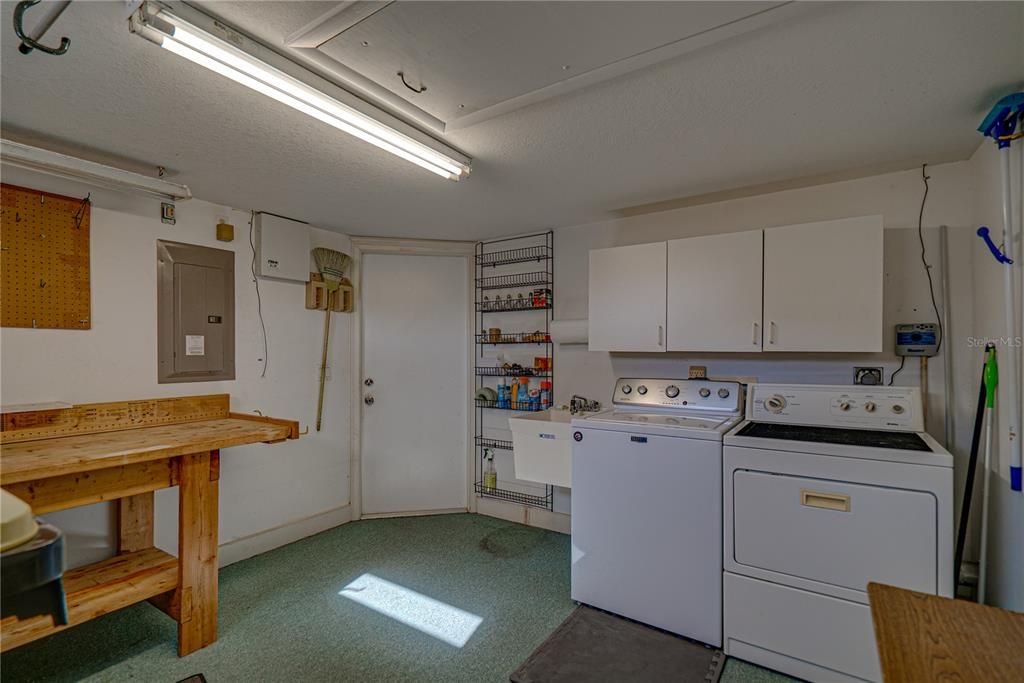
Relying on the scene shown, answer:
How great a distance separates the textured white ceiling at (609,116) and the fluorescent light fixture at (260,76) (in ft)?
0.28

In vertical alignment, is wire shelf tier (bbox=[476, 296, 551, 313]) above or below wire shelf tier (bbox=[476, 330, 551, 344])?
above

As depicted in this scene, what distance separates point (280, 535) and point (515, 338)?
2.15m

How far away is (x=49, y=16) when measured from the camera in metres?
1.26

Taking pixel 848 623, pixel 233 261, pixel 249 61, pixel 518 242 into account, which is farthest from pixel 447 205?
pixel 848 623

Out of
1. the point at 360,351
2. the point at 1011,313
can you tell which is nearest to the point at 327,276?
the point at 360,351

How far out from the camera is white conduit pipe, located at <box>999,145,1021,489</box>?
1.72 metres

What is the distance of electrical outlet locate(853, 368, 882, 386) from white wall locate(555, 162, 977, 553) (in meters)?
0.03

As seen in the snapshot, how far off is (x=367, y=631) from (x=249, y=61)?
7.80 ft

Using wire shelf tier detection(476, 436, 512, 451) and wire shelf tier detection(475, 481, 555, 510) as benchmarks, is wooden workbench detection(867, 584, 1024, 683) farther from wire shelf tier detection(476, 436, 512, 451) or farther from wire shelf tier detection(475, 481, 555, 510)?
wire shelf tier detection(476, 436, 512, 451)

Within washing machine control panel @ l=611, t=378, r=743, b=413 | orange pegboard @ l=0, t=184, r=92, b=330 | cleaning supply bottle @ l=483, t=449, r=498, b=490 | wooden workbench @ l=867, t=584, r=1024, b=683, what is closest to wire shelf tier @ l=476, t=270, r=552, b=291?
washing machine control panel @ l=611, t=378, r=743, b=413

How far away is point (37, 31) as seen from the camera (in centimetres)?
133

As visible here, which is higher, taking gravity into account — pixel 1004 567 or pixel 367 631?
pixel 1004 567

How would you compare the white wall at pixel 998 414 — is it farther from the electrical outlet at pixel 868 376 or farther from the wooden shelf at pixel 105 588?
the wooden shelf at pixel 105 588

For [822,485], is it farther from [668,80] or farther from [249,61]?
[249,61]
